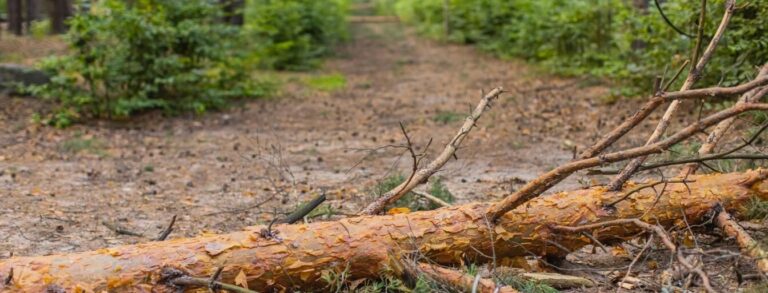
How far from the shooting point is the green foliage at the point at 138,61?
9562 millimetres

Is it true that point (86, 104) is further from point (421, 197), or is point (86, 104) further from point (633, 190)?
point (633, 190)

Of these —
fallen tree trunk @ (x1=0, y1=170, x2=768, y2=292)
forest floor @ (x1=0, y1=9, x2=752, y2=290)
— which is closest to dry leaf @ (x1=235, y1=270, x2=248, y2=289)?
fallen tree trunk @ (x1=0, y1=170, x2=768, y2=292)

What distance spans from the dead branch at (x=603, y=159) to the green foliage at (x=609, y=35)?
0.80 meters

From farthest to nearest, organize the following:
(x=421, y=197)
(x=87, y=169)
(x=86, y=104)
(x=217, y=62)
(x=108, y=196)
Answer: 1. (x=217, y=62)
2. (x=86, y=104)
3. (x=87, y=169)
4. (x=108, y=196)
5. (x=421, y=197)

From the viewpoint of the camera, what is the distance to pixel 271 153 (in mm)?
6672

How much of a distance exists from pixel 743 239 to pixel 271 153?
4.07 meters

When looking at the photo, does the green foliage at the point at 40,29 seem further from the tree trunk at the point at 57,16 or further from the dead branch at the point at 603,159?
the dead branch at the point at 603,159

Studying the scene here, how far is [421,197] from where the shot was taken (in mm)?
4895

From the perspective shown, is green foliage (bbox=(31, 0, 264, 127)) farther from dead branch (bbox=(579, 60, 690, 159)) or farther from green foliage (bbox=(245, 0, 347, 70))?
dead branch (bbox=(579, 60, 690, 159))

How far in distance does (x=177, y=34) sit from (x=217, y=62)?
111 centimetres

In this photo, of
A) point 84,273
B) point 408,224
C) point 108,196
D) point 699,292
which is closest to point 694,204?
point 699,292

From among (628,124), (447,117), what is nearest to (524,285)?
(628,124)

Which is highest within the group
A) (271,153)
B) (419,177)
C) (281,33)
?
(419,177)

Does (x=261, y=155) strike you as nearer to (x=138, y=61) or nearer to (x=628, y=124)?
(x=138, y=61)
